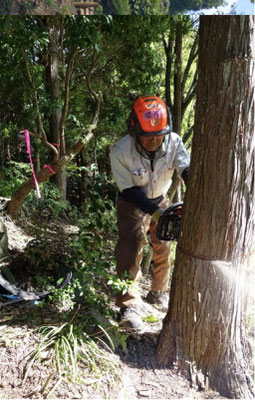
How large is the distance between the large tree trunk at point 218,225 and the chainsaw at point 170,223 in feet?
0.99

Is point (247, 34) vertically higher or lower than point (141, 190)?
higher

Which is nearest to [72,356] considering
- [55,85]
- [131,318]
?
[131,318]

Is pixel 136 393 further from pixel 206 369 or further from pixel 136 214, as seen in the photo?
pixel 136 214

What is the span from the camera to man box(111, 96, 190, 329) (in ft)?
8.50

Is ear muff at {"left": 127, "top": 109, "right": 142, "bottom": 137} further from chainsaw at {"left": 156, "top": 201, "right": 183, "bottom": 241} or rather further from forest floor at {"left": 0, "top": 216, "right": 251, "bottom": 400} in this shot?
forest floor at {"left": 0, "top": 216, "right": 251, "bottom": 400}

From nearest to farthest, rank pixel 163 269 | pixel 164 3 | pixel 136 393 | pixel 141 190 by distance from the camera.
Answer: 1. pixel 164 3
2. pixel 136 393
3. pixel 141 190
4. pixel 163 269

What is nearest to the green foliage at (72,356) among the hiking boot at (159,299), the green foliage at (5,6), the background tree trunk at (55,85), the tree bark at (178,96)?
the hiking boot at (159,299)

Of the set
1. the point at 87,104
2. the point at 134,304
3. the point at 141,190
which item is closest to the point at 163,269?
the point at 134,304

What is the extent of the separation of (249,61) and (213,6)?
626mm

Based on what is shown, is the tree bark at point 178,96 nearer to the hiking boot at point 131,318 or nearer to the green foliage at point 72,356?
the hiking boot at point 131,318

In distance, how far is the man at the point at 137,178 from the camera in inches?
102

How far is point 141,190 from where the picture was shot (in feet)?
8.84

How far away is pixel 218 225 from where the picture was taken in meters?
1.98

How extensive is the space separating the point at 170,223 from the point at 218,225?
52cm
